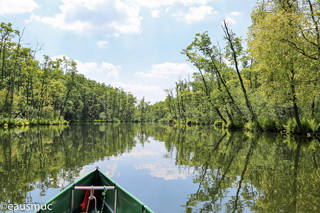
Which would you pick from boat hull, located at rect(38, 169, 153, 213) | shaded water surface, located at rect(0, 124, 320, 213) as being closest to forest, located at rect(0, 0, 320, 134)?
shaded water surface, located at rect(0, 124, 320, 213)

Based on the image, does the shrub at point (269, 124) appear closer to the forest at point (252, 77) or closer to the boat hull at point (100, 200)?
the forest at point (252, 77)

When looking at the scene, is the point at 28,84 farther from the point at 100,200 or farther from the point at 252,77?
the point at 252,77

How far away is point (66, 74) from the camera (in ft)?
150

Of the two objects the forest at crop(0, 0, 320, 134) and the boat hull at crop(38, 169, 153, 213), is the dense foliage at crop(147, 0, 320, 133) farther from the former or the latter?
the boat hull at crop(38, 169, 153, 213)

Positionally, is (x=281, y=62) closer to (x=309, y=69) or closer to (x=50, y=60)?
(x=309, y=69)

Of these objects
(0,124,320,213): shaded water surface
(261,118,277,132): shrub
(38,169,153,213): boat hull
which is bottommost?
(0,124,320,213): shaded water surface

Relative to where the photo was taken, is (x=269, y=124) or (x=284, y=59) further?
(x=269, y=124)

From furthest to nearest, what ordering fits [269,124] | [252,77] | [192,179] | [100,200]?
[252,77] → [269,124] → [192,179] → [100,200]

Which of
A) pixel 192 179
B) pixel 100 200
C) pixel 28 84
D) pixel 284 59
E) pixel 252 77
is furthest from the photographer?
pixel 252 77

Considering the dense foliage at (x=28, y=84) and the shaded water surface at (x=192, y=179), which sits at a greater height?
the dense foliage at (x=28, y=84)

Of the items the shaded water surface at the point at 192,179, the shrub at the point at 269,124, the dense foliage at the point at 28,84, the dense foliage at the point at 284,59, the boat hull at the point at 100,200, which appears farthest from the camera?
the dense foliage at the point at 28,84

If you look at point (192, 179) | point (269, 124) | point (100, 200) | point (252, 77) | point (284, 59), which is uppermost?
point (252, 77)

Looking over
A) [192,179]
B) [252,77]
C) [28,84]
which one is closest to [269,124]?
[192,179]

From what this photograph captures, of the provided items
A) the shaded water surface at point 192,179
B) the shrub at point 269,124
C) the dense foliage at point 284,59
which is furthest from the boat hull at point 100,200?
the shrub at point 269,124
